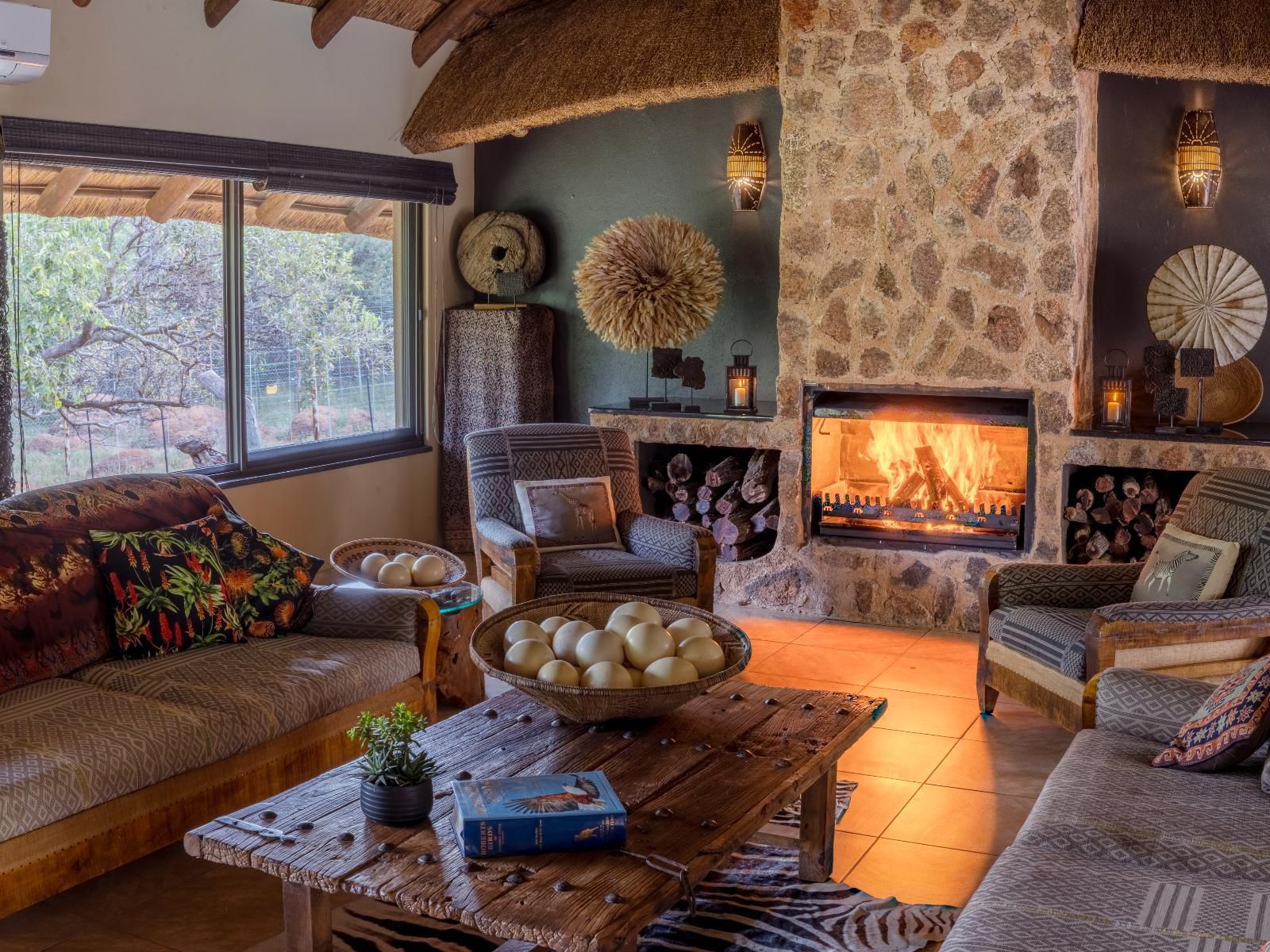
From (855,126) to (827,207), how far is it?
1.13 ft

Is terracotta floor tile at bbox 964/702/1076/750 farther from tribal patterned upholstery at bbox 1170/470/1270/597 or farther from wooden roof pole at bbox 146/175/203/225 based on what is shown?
wooden roof pole at bbox 146/175/203/225

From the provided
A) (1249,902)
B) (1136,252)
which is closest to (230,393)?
(1136,252)

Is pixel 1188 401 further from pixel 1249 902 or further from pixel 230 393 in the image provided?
pixel 230 393

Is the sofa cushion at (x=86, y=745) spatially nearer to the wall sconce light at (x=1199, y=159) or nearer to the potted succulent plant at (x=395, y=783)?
the potted succulent plant at (x=395, y=783)

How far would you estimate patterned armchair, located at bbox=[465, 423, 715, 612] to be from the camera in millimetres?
4926

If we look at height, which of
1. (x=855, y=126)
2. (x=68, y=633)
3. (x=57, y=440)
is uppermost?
(x=855, y=126)

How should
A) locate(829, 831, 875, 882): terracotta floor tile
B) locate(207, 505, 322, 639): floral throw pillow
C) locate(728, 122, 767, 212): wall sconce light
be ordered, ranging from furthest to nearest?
locate(728, 122, 767, 212): wall sconce light, locate(207, 505, 322, 639): floral throw pillow, locate(829, 831, 875, 882): terracotta floor tile

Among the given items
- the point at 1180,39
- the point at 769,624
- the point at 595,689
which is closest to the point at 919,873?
the point at 595,689

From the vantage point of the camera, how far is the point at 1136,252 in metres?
5.66

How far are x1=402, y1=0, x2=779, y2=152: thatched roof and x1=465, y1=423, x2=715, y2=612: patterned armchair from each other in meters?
1.52

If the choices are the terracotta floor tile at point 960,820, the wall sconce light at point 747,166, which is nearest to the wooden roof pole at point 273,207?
the wall sconce light at point 747,166

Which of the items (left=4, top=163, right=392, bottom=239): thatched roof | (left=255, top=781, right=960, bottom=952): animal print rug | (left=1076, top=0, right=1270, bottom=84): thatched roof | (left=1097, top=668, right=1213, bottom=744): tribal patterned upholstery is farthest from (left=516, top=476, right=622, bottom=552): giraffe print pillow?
(left=1076, top=0, right=1270, bottom=84): thatched roof

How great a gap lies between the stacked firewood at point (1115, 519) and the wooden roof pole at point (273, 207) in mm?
3596

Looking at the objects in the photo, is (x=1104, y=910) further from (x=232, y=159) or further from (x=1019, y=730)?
(x=232, y=159)
